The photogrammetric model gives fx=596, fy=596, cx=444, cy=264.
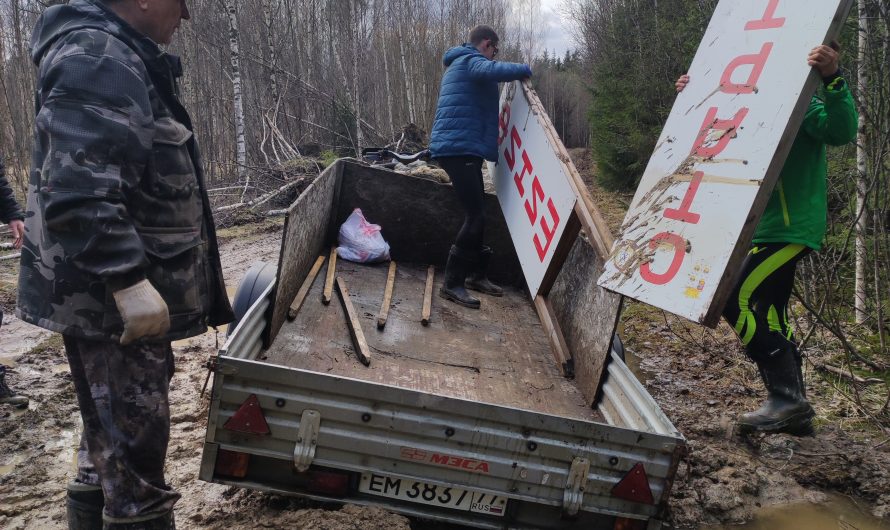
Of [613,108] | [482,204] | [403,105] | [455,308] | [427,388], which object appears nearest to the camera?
[427,388]

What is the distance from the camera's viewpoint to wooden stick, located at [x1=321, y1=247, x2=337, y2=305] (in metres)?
3.84

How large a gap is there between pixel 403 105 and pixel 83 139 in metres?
23.6

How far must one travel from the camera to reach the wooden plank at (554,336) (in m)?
3.36

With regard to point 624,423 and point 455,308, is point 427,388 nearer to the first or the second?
point 624,423

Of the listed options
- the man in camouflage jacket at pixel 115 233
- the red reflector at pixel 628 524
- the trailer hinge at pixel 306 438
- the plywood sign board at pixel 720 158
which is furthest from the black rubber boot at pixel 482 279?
the man in camouflage jacket at pixel 115 233

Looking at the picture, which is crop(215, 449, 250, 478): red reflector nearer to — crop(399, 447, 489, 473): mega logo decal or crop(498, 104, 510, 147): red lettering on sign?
crop(399, 447, 489, 473): mega logo decal

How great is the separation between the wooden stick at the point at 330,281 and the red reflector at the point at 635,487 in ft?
7.27

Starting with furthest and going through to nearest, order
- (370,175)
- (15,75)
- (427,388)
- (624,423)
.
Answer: (15,75)
(370,175)
(427,388)
(624,423)

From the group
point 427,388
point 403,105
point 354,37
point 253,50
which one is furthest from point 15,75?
point 427,388

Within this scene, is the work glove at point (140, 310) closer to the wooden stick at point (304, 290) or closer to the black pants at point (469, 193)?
the wooden stick at point (304, 290)

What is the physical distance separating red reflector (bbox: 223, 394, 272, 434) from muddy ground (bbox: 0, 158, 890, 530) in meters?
0.53

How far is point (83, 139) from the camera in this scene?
5.34 feet

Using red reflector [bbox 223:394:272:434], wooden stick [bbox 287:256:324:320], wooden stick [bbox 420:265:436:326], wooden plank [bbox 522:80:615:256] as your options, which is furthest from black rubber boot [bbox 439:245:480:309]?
red reflector [bbox 223:394:272:434]

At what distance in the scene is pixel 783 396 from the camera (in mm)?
3396
